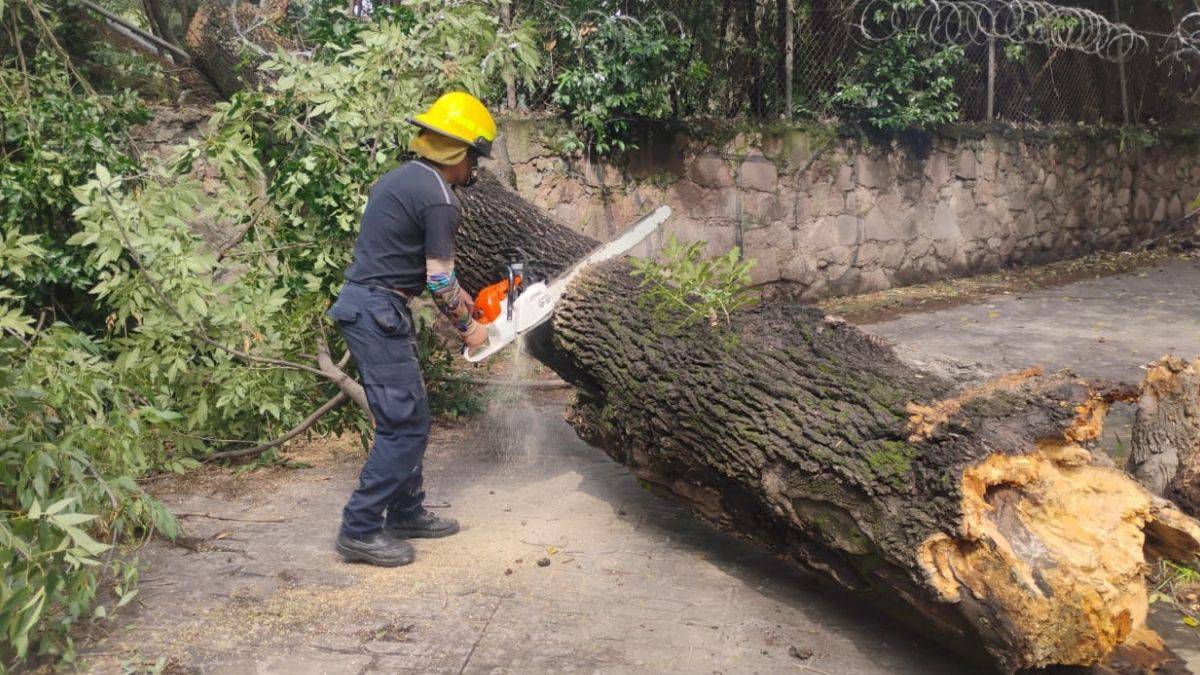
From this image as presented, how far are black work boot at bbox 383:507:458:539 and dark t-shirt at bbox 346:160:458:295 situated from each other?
91 centimetres

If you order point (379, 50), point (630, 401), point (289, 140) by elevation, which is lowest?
point (630, 401)

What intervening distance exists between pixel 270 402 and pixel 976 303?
20.6ft

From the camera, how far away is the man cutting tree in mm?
3668

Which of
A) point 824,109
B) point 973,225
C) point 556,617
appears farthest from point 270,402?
point 973,225

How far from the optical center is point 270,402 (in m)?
4.77

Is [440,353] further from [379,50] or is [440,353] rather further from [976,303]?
[976,303]

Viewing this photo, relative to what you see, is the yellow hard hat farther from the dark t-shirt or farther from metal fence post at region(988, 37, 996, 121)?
metal fence post at region(988, 37, 996, 121)

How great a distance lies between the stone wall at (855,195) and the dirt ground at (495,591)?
2.54 m

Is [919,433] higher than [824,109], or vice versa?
[824,109]

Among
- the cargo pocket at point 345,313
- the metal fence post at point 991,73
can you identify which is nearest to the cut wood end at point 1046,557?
the cargo pocket at point 345,313

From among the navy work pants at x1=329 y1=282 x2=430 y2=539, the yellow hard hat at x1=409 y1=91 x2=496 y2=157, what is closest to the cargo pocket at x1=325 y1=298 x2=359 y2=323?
the navy work pants at x1=329 y1=282 x2=430 y2=539

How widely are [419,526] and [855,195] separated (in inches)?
240

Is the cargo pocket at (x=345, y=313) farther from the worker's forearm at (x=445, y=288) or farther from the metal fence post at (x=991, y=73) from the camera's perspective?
the metal fence post at (x=991, y=73)

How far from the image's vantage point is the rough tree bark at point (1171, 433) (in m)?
3.82
